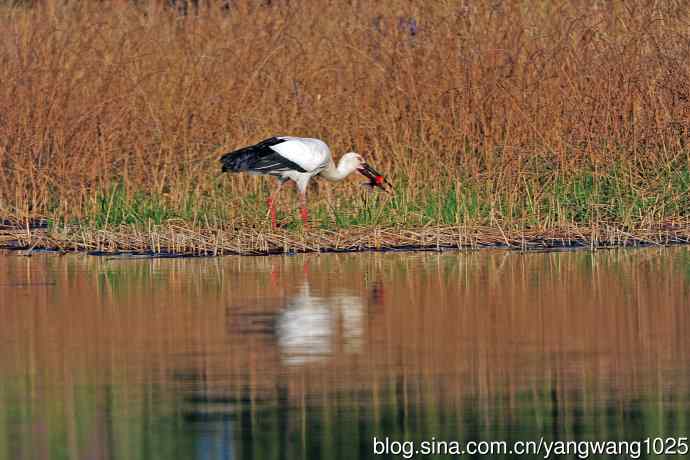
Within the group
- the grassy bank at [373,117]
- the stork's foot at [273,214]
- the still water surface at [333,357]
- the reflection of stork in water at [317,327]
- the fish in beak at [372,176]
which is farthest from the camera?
the fish in beak at [372,176]

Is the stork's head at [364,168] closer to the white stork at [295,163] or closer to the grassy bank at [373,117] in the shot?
the white stork at [295,163]

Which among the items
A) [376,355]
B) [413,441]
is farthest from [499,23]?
[413,441]

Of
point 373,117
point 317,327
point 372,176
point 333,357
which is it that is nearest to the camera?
point 333,357

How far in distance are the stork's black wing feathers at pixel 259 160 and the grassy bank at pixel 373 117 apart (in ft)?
1.41

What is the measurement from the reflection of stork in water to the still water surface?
0.8 inches

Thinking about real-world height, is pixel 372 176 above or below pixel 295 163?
below

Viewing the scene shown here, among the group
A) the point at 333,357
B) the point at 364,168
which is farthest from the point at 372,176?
the point at 333,357

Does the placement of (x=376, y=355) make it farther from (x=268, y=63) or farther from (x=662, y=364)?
(x=268, y=63)

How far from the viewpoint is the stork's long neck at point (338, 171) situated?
47.0 ft

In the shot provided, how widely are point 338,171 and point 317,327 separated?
18.7 ft

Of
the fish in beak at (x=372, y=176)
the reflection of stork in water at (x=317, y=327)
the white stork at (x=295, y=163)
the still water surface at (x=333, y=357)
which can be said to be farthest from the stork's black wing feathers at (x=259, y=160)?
the reflection of stork in water at (x=317, y=327)

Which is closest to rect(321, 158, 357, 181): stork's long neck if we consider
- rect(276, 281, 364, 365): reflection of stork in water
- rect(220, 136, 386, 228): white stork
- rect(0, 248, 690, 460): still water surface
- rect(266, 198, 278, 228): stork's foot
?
rect(220, 136, 386, 228): white stork

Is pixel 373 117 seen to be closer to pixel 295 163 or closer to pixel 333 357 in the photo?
pixel 295 163

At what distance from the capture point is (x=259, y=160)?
539 inches
